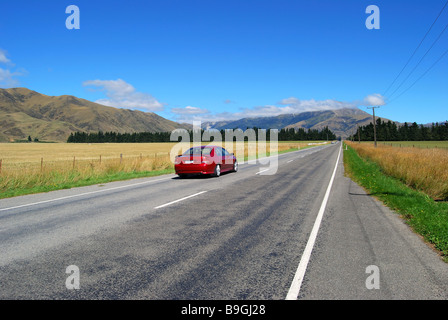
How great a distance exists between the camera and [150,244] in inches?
196

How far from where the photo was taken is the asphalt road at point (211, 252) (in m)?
3.42

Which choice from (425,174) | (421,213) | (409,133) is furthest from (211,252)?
(409,133)

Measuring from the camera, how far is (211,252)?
460 cm

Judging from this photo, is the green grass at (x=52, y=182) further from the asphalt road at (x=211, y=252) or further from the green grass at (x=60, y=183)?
the asphalt road at (x=211, y=252)

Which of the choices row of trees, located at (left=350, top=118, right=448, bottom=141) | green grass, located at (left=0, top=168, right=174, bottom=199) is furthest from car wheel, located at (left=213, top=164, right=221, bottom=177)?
row of trees, located at (left=350, top=118, right=448, bottom=141)

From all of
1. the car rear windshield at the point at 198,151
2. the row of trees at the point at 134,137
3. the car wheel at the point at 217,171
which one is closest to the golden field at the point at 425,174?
the car wheel at the point at 217,171

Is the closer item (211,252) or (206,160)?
(211,252)

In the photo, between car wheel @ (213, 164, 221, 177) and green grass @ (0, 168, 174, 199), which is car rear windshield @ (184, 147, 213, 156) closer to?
car wheel @ (213, 164, 221, 177)

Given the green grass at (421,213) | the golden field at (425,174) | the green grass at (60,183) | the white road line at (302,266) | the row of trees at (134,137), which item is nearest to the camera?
the white road line at (302,266)

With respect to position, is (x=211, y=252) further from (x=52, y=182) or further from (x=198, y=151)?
(x=52, y=182)
